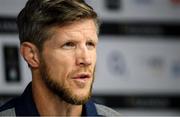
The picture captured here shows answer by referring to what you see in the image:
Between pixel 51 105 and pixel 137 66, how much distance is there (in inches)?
73.9

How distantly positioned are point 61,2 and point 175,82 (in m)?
2.03

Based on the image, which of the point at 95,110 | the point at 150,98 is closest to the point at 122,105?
the point at 150,98

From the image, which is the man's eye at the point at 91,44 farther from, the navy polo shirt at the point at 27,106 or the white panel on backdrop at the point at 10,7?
the white panel on backdrop at the point at 10,7

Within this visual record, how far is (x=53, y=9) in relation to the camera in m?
1.05

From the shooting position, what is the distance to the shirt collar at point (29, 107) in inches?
43.2

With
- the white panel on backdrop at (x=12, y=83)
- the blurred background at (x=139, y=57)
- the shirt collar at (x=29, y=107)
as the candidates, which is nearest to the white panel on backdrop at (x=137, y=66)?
the blurred background at (x=139, y=57)

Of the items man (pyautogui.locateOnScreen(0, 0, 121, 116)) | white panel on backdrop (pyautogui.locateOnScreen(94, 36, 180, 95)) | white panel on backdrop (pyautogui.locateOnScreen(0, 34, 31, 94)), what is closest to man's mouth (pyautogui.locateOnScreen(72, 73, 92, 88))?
man (pyautogui.locateOnScreen(0, 0, 121, 116))

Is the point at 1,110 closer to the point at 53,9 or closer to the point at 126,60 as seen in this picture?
the point at 53,9

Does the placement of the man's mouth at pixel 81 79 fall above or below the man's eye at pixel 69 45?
below

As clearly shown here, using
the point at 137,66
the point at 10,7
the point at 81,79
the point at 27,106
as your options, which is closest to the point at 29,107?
the point at 27,106

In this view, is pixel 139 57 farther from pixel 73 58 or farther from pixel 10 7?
pixel 73 58

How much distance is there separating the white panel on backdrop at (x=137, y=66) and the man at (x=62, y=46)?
181 centimetres

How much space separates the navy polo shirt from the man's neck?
0.01m

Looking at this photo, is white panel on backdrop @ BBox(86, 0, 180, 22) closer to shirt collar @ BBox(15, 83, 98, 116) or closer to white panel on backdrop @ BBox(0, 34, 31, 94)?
white panel on backdrop @ BBox(0, 34, 31, 94)
